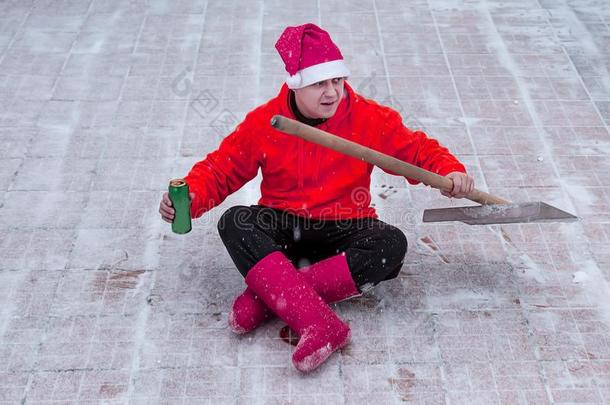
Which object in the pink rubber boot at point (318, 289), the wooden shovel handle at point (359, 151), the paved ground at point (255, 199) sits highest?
the wooden shovel handle at point (359, 151)

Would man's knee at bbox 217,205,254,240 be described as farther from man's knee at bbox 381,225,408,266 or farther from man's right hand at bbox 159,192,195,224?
man's knee at bbox 381,225,408,266

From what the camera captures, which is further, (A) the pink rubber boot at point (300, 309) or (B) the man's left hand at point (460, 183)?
(B) the man's left hand at point (460, 183)

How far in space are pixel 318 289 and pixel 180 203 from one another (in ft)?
1.62

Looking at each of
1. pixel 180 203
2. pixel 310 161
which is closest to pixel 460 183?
pixel 310 161

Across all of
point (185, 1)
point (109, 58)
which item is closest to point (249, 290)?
point (109, 58)

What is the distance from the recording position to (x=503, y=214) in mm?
2568

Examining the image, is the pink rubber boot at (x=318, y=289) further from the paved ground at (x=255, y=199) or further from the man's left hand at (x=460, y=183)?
the man's left hand at (x=460, y=183)

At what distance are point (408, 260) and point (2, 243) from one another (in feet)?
4.77

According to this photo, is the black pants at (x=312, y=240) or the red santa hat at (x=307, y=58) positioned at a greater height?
the red santa hat at (x=307, y=58)

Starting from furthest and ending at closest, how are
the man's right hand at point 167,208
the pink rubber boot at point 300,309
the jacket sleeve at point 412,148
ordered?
the jacket sleeve at point 412,148
the man's right hand at point 167,208
the pink rubber boot at point 300,309

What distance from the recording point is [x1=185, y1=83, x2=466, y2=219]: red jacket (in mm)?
2449

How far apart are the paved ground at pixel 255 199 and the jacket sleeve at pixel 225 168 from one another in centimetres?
33

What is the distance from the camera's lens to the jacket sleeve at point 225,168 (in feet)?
8.08

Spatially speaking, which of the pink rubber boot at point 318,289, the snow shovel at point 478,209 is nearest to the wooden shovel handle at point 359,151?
the snow shovel at point 478,209
